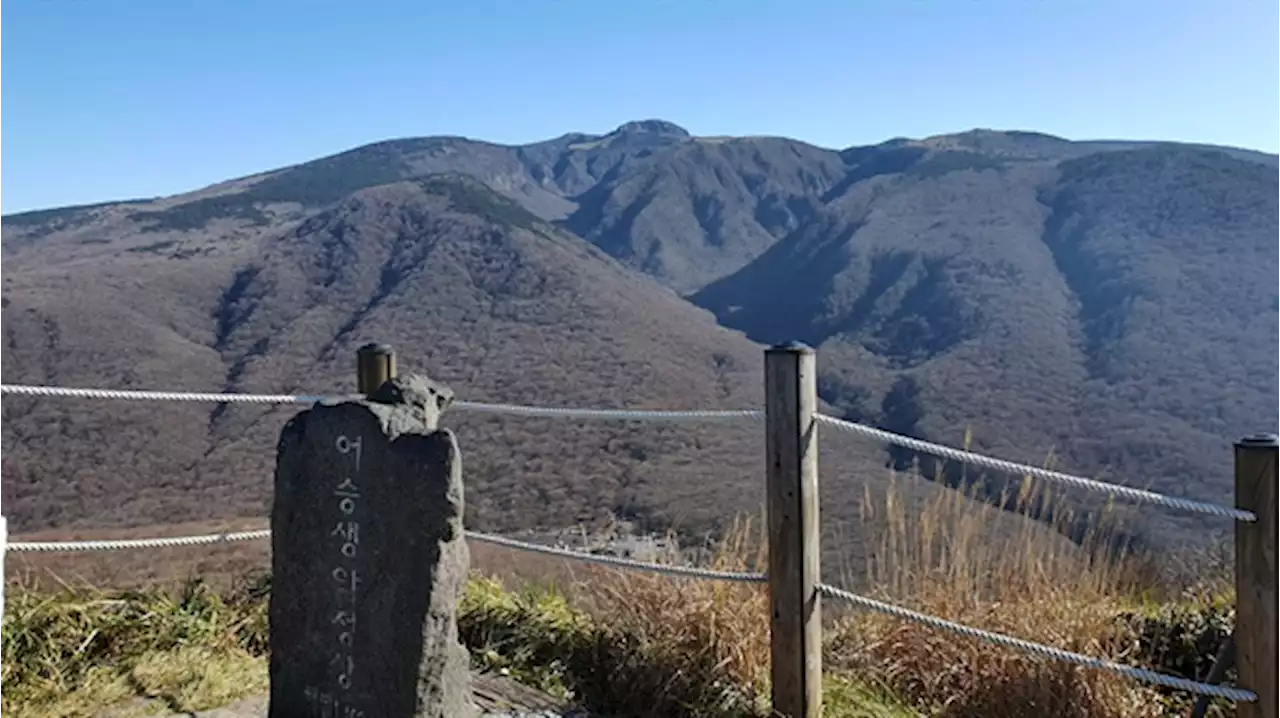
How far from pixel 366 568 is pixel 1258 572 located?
8.00 feet

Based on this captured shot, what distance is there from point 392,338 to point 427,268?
6.86 meters

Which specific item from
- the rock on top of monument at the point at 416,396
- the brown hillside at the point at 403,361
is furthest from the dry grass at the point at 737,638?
the rock on top of monument at the point at 416,396

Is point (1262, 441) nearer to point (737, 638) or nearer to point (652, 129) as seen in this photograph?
point (737, 638)

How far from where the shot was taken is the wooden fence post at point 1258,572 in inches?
116

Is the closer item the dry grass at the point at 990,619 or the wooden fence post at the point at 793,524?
the wooden fence post at the point at 793,524

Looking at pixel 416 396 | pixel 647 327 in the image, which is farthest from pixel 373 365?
pixel 647 327

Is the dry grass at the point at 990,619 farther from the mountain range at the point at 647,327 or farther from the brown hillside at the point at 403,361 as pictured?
the mountain range at the point at 647,327

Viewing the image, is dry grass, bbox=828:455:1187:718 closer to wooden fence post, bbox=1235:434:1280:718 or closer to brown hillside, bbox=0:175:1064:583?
brown hillside, bbox=0:175:1064:583

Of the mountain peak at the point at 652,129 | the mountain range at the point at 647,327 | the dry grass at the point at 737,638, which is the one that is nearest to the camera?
the dry grass at the point at 737,638

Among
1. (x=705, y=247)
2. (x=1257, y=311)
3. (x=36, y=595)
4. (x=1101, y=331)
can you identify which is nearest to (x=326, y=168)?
(x=705, y=247)

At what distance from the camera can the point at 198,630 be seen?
4.62 metres

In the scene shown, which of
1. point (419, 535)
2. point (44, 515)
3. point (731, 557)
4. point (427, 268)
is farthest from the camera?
point (427, 268)

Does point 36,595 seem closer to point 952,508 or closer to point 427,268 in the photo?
point 952,508

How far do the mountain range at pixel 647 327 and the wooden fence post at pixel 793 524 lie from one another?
9005 millimetres
